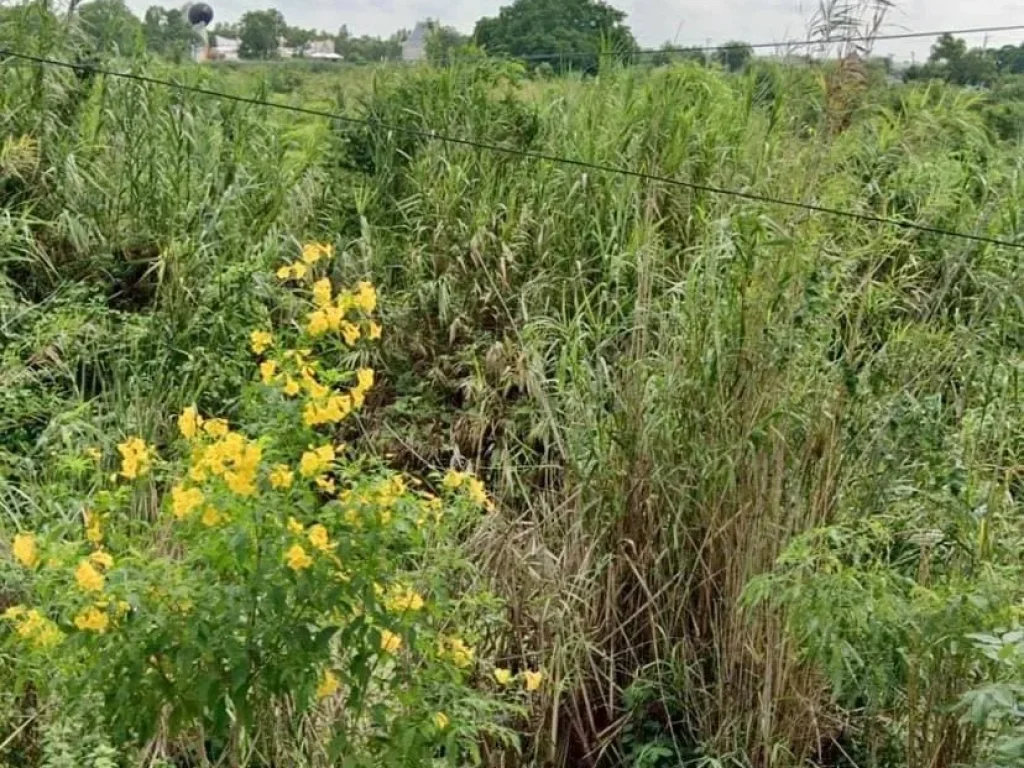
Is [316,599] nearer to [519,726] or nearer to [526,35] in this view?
[519,726]

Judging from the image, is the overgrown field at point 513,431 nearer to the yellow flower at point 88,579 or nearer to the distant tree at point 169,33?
the yellow flower at point 88,579

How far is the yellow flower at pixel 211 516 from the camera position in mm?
1370

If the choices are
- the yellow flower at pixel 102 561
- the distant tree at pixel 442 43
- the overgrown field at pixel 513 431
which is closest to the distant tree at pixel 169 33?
the overgrown field at pixel 513 431

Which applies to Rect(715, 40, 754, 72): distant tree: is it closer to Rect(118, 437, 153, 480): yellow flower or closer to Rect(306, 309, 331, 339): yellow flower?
Rect(306, 309, 331, 339): yellow flower

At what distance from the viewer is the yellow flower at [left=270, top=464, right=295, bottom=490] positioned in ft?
4.56

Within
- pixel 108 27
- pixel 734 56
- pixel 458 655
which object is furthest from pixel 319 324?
pixel 108 27

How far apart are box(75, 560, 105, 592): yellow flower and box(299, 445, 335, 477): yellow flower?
0.30 meters

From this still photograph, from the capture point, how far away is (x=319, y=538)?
1.34 m

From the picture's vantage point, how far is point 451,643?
64.9 inches

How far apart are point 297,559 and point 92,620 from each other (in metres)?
0.28

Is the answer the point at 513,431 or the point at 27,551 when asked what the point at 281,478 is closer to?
the point at 27,551

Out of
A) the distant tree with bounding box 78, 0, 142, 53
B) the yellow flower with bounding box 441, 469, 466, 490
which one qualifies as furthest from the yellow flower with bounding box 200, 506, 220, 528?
the distant tree with bounding box 78, 0, 142, 53

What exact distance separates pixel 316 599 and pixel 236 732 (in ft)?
1.37

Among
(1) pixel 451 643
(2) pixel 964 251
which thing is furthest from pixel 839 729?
(2) pixel 964 251
